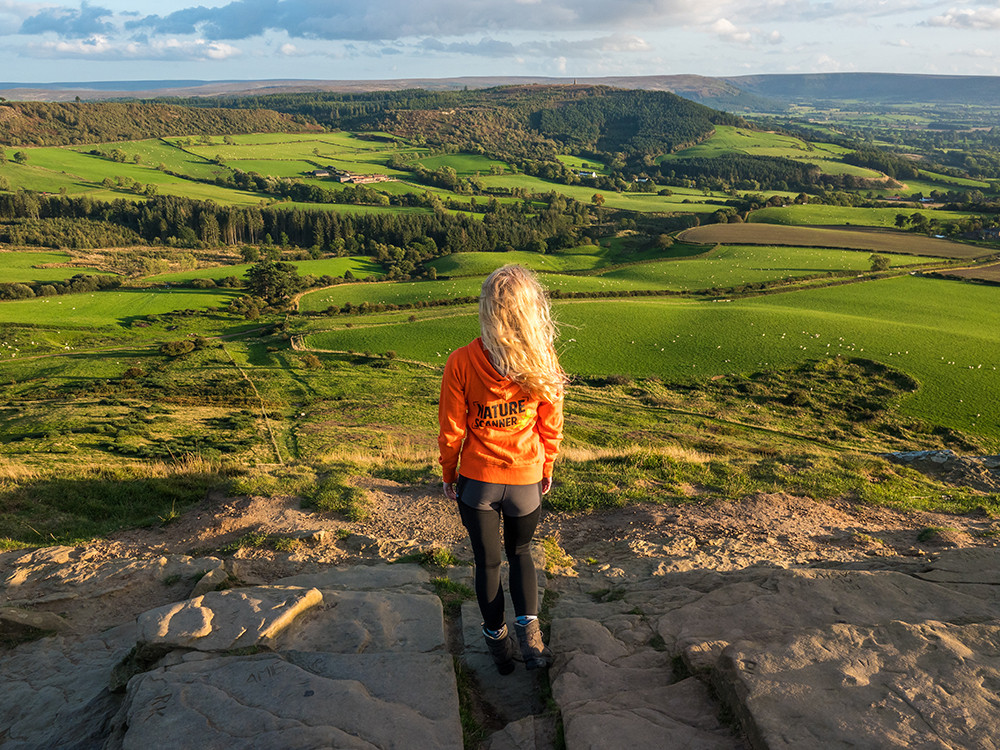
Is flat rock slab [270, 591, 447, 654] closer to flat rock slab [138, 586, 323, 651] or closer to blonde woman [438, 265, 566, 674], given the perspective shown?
flat rock slab [138, 586, 323, 651]

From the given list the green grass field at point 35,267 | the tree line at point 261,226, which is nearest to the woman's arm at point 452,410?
the green grass field at point 35,267

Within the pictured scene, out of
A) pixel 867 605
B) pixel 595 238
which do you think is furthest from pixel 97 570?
pixel 595 238

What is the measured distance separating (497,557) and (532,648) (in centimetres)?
103

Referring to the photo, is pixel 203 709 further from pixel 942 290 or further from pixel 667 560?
pixel 942 290

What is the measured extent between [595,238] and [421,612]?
→ 11898 centimetres

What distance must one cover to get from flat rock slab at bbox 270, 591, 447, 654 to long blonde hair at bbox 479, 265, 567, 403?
2937 millimetres

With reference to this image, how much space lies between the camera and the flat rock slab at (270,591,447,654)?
19.4 ft

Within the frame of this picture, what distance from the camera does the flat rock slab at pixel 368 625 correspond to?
5.91 meters

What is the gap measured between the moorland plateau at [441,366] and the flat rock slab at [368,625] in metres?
0.84

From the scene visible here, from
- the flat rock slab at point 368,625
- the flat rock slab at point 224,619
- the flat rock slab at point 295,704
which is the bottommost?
the flat rock slab at point 368,625

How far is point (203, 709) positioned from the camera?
464 cm

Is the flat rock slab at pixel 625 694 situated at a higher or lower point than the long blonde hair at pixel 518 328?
lower

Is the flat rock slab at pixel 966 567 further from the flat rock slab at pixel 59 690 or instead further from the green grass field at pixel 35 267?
the green grass field at pixel 35 267

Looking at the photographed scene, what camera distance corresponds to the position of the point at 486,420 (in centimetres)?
545
